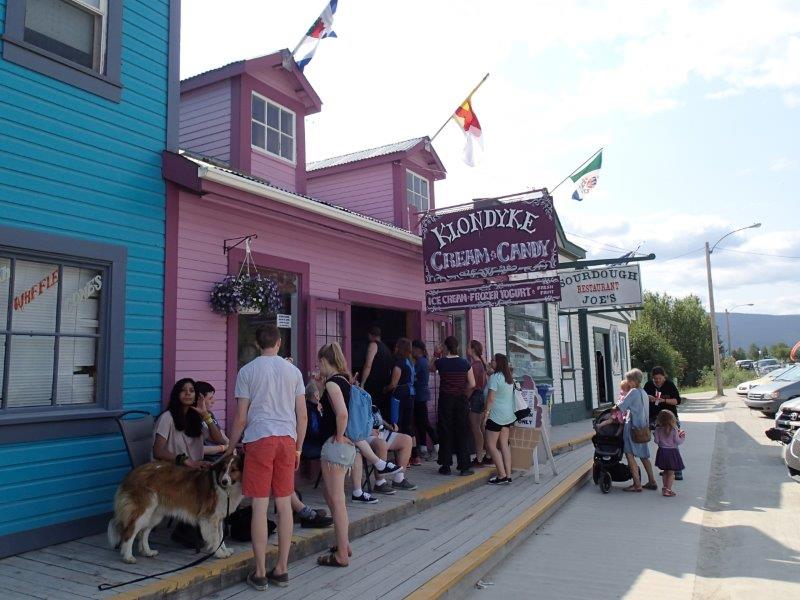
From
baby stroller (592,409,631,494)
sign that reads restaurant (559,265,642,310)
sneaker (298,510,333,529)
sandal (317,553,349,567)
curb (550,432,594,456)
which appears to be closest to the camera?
sandal (317,553,349,567)

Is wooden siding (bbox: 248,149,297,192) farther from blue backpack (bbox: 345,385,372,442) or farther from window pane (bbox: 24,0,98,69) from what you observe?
blue backpack (bbox: 345,385,372,442)

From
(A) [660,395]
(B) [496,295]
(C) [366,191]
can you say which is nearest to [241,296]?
(B) [496,295]

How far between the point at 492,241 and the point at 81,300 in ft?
18.4

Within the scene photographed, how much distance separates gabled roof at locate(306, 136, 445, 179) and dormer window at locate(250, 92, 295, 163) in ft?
9.63

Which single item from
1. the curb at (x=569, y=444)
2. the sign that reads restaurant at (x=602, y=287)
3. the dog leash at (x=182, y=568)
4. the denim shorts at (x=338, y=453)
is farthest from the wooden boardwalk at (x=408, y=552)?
the sign that reads restaurant at (x=602, y=287)

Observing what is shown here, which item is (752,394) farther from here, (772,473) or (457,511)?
(457,511)

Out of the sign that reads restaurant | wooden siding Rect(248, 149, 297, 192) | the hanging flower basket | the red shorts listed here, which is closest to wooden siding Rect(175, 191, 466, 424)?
the hanging flower basket

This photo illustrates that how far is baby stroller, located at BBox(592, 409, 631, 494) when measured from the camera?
8031 millimetres

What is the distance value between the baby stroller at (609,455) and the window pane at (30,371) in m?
6.43

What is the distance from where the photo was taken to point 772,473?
31.0 ft

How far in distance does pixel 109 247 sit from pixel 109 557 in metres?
2.61

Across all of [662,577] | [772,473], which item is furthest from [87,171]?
[772,473]

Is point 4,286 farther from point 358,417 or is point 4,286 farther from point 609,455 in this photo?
point 609,455

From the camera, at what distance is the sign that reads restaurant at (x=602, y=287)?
46.7 feet
